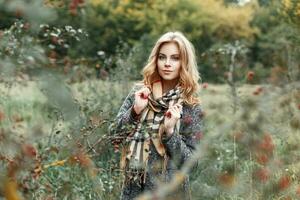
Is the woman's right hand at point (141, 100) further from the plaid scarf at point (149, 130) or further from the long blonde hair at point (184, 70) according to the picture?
the long blonde hair at point (184, 70)

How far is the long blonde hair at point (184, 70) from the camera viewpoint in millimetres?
4008

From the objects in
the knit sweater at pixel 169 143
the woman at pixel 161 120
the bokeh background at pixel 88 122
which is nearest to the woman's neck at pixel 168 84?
the woman at pixel 161 120

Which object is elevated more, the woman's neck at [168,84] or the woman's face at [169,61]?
the woman's face at [169,61]

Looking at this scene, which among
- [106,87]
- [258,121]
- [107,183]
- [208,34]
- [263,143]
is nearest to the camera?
[258,121]

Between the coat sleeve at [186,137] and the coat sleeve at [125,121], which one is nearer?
the coat sleeve at [125,121]

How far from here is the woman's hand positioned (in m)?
3.63

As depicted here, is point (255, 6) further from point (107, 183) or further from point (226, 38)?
point (107, 183)

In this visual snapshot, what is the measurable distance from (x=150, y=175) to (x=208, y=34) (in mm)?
30819

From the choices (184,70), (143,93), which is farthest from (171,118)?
(184,70)

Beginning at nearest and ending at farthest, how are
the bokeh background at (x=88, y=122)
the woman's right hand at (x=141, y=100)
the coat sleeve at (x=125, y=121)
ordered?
the bokeh background at (x=88, y=122)
the coat sleeve at (x=125, y=121)
the woman's right hand at (x=141, y=100)

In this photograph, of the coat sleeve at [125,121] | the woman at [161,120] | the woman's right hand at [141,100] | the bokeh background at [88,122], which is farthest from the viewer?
the woman's right hand at [141,100]

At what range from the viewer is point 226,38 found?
120 feet

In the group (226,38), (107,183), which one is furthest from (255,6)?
(107,183)

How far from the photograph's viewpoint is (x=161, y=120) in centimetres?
389
